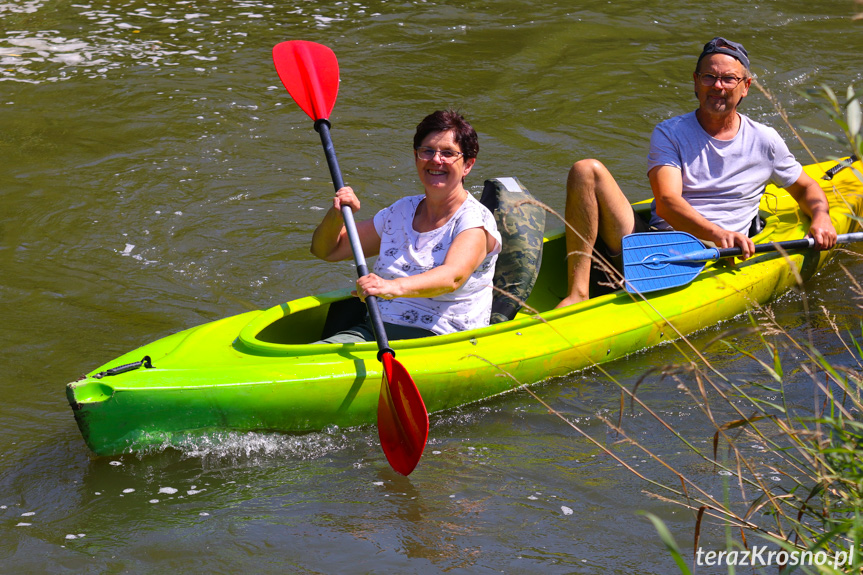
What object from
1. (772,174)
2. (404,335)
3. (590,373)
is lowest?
(590,373)

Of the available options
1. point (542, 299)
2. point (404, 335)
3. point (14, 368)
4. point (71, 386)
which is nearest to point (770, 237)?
point (542, 299)

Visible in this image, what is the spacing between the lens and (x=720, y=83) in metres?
3.87

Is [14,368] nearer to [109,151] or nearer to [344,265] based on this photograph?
[344,265]

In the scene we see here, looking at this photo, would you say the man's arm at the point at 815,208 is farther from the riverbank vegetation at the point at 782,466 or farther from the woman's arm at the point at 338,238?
the woman's arm at the point at 338,238

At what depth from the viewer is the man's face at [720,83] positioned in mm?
3840

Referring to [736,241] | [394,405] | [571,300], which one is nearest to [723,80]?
[736,241]

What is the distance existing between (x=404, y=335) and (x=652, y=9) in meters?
7.30

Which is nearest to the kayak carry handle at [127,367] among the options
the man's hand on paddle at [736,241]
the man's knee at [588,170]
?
the man's knee at [588,170]

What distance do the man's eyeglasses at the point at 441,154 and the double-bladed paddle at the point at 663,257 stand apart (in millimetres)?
1082

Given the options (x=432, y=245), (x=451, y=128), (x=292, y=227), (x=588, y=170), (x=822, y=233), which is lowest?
(x=292, y=227)

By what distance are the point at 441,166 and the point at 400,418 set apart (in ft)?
3.05

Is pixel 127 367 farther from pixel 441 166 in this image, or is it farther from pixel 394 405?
pixel 441 166

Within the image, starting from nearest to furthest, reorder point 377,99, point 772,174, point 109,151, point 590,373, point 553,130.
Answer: point 590,373 → point 772,174 → point 109,151 → point 553,130 → point 377,99

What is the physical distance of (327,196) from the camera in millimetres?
5836
